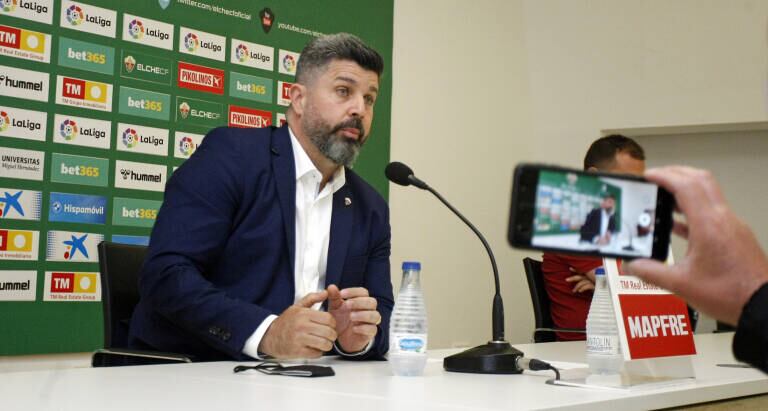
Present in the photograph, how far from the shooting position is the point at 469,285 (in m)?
4.76

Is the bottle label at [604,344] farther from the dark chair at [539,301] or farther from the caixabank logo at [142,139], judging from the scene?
the caixabank logo at [142,139]

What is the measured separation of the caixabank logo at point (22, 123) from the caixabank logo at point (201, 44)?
0.71 m

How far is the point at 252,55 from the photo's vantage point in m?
3.77

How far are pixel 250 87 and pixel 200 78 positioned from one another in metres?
0.26

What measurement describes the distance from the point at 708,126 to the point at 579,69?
0.84 meters

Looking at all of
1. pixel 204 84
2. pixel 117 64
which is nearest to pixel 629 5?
pixel 204 84

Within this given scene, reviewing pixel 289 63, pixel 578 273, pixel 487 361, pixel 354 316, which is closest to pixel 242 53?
pixel 289 63

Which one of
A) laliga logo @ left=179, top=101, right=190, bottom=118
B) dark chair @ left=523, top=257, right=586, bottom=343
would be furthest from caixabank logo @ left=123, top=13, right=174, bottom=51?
dark chair @ left=523, top=257, right=586, bottom=343

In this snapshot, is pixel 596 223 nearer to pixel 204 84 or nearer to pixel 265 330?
pixel 265 330

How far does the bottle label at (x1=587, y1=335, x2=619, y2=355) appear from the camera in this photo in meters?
1.67

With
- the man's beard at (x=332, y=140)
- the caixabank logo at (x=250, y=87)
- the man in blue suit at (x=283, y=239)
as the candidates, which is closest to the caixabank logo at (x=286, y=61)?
the caixabank logo at (x=250, y=87)

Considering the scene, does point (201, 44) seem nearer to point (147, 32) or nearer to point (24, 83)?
point (147, 32)

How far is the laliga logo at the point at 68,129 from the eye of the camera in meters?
3.09

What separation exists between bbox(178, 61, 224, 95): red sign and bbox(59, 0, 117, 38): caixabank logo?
34 centimetres
